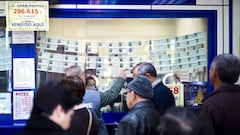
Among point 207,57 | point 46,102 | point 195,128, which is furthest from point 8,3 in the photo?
point 195,128

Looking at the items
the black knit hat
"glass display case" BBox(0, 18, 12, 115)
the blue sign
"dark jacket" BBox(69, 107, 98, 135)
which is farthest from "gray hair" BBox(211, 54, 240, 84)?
"glass display case" BBox(0, 18, 12, 115)

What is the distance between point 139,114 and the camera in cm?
388

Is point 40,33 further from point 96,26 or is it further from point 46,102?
point 46,102

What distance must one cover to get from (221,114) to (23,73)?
367cm

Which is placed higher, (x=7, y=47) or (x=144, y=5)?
(x=144, y=5)

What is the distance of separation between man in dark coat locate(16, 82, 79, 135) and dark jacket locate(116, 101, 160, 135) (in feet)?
3.89

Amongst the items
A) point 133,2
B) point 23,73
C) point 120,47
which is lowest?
point 23,73

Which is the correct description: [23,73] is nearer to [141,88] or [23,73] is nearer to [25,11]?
[25,11]

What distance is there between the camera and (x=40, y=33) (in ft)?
21.9

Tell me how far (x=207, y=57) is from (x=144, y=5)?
1238 mm

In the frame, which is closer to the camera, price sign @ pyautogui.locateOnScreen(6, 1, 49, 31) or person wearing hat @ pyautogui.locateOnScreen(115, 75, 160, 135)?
person wearing hat @ pyautogui.locateOnScreen(115, 75, 160, 135)

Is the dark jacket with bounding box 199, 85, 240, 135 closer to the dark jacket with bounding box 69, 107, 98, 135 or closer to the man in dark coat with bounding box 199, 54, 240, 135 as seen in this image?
the man in dark coat with bounding box 199, 54, 240, 135

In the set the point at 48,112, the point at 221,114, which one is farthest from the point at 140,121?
the point at 48,112

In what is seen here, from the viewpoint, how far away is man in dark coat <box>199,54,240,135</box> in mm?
3582
